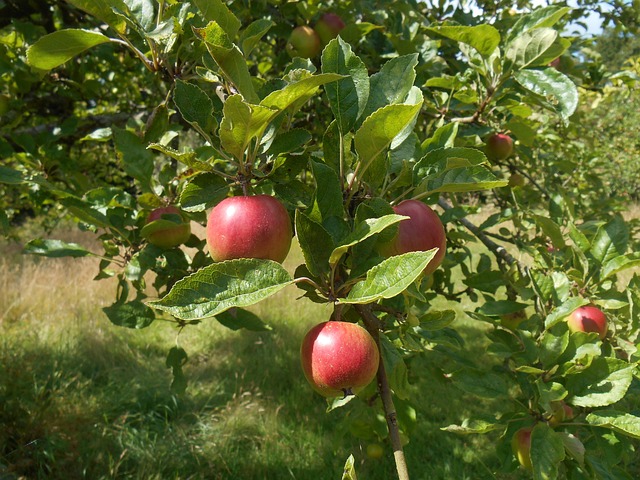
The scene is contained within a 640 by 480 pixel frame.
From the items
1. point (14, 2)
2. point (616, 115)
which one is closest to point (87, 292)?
point (14, 2)

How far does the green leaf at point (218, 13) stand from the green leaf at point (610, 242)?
0.87 metres

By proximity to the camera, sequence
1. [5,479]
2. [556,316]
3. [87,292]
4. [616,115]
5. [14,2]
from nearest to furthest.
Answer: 1. [556,316]
2. [14,2]
3. [5,479]
4. [87,292]
5. [616,115]

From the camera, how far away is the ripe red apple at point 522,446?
3.35ft

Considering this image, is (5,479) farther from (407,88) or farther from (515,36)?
(515,36)

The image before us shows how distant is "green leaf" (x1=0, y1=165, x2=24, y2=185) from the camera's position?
86cm

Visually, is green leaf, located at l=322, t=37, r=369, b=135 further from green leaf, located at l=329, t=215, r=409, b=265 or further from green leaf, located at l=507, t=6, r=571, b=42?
green leaf, located at l=507, t=6, r=571, b=42

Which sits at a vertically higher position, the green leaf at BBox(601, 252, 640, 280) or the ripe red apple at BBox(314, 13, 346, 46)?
the ripe red apple at BBox(314, 13, 346, 46)

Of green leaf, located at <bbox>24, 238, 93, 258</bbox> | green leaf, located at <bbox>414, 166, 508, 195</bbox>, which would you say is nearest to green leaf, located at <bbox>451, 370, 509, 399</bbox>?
green leaf, located at <bbox>414, 166, 508, 195</bbox>

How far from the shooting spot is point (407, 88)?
65cm

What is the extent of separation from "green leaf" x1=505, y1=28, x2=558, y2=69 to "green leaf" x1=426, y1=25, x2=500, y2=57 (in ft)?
0.12

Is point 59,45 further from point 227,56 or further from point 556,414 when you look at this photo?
point 556,414

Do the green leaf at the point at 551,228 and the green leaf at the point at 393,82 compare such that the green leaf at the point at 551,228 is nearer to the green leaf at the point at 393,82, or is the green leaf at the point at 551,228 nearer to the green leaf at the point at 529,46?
the green leaf at the point at 529,46

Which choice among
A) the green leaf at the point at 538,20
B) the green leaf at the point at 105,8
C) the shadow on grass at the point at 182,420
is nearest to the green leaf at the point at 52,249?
the green leaf at the point at 105,8

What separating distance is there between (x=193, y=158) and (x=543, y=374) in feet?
2.48
